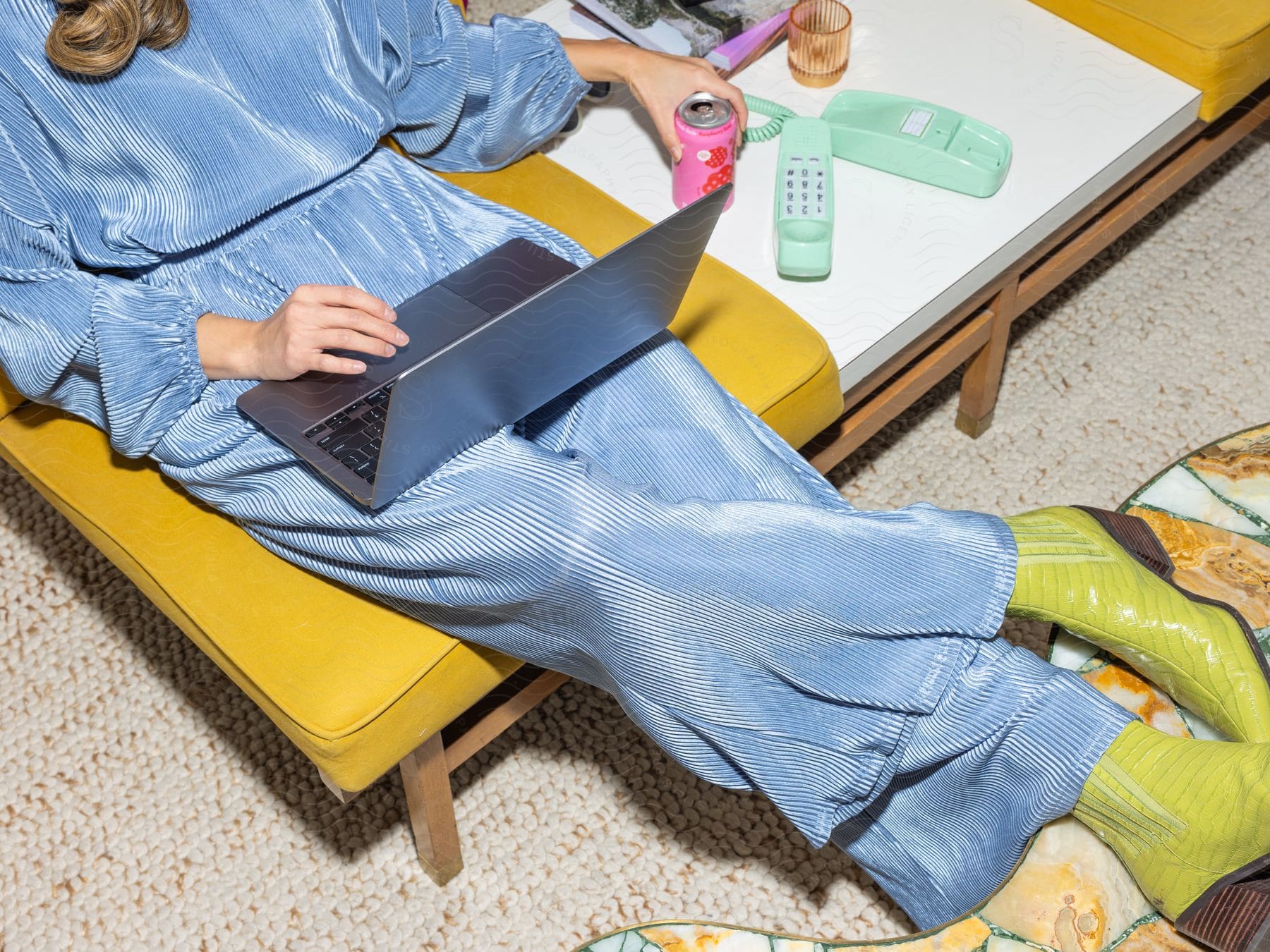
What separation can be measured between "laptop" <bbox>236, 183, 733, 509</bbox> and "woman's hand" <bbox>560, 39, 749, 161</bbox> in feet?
0.96

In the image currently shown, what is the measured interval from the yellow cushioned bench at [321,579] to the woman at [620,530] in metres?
0.04

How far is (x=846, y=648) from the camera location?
1.12 metres

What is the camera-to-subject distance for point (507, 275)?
132 centimetres

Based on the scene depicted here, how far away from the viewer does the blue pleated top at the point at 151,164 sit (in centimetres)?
116

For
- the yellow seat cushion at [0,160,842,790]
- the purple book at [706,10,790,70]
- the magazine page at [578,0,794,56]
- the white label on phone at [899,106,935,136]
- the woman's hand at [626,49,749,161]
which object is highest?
the woman's hand at [626,49,749,161]

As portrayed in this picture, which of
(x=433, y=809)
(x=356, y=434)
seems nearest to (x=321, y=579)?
(x=356, y=434)

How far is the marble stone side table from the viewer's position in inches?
43.9

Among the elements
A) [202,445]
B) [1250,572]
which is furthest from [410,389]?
[1250,572]

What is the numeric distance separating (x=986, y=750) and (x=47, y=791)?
1.05m

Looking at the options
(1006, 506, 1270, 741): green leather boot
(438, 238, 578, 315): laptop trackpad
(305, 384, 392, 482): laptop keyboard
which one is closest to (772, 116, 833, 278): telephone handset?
(438, 238, 578, 315): laptop trackpad

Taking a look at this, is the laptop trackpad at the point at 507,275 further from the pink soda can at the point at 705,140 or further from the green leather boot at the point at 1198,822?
the green leather boot at the point at 1198,822

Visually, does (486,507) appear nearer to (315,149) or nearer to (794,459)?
(794,459)

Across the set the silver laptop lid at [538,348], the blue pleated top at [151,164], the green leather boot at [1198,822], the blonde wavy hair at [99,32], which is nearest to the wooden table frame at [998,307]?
the silver laptop lid at [538,348]

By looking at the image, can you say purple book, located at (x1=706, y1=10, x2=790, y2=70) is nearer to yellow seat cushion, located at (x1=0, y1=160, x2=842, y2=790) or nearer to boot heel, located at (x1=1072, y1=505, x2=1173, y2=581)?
yellow seat cushion, located at (x1=0, y1=160, x2=842, y2=790)
